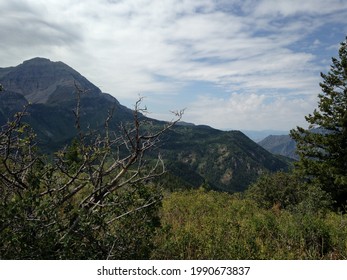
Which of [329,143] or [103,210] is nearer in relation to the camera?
[103,210]

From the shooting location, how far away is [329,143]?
26828 mm

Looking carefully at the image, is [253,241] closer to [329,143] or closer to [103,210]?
[103,210]

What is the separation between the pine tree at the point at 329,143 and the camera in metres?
25.7

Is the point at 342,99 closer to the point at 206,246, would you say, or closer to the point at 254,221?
the point at 254,221

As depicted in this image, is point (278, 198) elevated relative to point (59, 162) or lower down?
lower down

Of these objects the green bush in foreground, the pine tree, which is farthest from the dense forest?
the pine tree

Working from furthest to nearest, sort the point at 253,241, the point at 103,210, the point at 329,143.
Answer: the point at 329,143 < the point at 253,241 < the point at 103,210

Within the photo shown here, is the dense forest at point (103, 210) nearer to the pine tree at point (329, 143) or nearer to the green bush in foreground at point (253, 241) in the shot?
the green bush in foreground at point (253, 241)

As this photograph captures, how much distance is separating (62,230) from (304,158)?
88.4ft

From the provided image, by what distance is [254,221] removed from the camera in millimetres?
8906

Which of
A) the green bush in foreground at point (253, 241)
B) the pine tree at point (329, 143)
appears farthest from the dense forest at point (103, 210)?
the pine tree at point (329, 143)

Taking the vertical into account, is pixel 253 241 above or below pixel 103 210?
below

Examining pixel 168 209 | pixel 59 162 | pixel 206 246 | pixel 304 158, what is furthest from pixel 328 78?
pixel 59 162

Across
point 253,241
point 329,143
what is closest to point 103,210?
point 253,241
